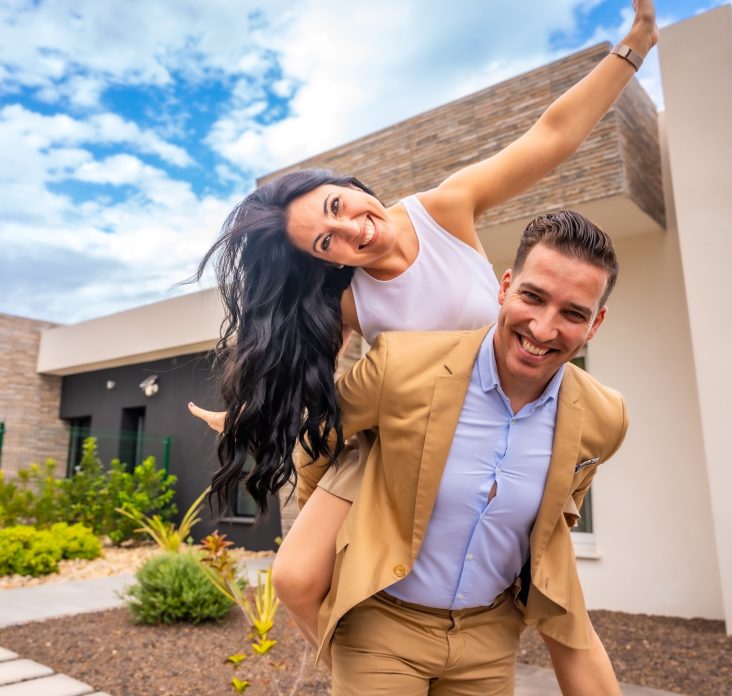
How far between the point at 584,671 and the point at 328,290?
1076 millimetres

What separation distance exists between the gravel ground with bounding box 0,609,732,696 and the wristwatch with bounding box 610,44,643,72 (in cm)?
275

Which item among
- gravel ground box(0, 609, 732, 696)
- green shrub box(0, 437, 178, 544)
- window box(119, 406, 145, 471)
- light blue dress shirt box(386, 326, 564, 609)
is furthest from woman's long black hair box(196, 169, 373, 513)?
window box(119, 406, 145, 471)

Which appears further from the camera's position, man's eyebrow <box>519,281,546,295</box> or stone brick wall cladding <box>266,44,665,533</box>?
stone brick wall cladding <box>266,44,665,533</box>

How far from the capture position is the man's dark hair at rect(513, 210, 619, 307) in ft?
4.42

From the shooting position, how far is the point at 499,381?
1.46m

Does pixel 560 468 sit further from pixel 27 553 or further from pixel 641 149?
pixel 27 553

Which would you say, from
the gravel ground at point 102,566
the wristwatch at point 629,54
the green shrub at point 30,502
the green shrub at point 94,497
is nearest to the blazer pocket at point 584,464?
the wristwatch at point 629,54

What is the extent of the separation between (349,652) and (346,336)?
78 centimetres

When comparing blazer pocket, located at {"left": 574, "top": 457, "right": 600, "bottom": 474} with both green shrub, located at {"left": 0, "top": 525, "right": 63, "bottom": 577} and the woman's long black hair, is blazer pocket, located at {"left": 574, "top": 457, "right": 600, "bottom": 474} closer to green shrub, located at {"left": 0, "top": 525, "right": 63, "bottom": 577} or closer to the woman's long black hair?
the woman's long black hair

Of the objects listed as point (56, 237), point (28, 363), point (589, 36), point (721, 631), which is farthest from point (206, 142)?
point (56, 237)

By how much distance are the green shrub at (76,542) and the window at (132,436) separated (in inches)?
115

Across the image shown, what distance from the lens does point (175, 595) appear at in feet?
16.7

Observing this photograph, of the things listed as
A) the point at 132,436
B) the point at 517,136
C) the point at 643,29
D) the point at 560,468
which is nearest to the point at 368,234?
the point at 560,468

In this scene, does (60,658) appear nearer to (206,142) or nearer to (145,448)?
(145,448)
